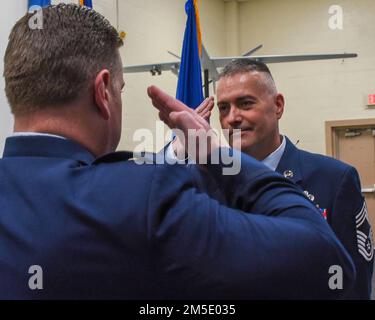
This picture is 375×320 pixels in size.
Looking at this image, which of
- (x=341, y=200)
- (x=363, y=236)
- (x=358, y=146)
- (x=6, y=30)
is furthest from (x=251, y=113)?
(x=358, y=146)

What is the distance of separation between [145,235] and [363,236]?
3.25ft

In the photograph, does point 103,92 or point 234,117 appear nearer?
point 103,92

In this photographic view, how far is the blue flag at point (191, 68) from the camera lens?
409 cm

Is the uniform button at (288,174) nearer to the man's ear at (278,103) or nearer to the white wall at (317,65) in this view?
the man's ear at (278,103)

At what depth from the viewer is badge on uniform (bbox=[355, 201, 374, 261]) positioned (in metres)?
1.42

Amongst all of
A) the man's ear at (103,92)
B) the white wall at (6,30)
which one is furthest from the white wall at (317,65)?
the man's ear at (103,92)

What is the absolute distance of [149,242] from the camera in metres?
0.65

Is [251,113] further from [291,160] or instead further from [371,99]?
[371,99]

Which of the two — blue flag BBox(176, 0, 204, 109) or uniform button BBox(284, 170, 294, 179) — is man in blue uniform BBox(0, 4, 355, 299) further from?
blue flag BBox(176, 0, 204, 109)

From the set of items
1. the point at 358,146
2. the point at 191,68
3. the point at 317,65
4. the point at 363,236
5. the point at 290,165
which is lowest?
the point at 363,236

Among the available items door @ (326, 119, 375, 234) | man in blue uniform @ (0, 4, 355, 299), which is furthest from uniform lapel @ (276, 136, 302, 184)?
door @ (326, 119, 375, 234)
